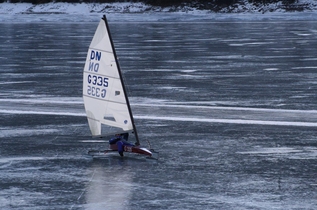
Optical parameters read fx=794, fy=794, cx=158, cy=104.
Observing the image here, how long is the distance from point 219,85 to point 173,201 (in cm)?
1062

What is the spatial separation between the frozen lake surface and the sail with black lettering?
518 millimetres

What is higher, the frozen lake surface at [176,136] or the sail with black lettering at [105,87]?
the sail with black lettering at [105,87]

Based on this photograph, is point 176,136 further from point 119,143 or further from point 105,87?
point 105,87

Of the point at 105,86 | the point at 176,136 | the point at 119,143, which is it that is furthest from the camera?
the point at 176,136

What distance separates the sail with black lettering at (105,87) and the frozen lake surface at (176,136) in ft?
1.70

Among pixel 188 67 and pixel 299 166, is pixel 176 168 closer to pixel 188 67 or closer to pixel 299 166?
pixel 299 166

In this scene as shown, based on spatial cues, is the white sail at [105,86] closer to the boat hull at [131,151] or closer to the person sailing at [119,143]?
the person sailing at [119,143]

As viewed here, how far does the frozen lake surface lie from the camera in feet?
28.6

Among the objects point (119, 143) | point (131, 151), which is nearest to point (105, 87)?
point (119, 143)

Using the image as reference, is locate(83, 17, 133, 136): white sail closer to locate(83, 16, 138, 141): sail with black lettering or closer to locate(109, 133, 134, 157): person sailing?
locate(83, 16, 138, 141): sail with black lettering

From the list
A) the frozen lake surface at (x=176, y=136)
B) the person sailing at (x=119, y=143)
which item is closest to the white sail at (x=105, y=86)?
the person sailing at (x=119, y=143)

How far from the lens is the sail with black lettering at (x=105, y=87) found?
10.6m

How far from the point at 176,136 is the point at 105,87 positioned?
6.72 feet

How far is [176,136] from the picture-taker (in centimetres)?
1230
